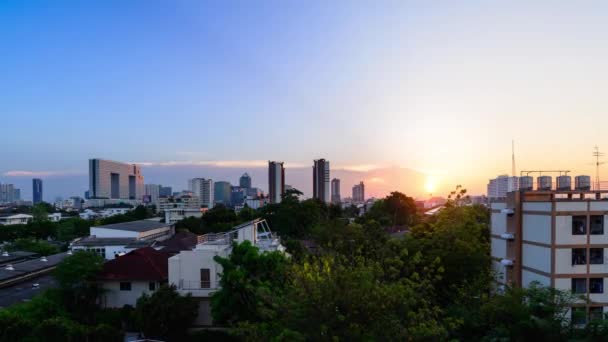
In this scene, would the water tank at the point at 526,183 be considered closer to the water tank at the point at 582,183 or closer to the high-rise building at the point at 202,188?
the water tank at the point at 582,183

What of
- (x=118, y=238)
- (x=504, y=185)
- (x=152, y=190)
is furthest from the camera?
(x=152, y=190)

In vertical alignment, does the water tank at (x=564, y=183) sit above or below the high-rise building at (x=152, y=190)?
above

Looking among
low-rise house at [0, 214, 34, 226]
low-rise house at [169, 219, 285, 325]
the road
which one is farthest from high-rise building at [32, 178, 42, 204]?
low-rise house at [169, 219, 285, 325]

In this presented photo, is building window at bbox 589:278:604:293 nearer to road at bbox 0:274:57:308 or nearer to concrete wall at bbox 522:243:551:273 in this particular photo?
concrete wall at bbox 522:243:551:273

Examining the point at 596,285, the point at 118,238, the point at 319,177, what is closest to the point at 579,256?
the point at 596,285

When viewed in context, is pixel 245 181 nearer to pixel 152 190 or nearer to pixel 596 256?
pixel 152 190

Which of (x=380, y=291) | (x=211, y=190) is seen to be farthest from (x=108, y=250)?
(x=211, y=190)

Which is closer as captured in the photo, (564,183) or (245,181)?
(564,183)

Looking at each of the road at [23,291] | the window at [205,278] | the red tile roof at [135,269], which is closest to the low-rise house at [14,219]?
the road at [23,291]
